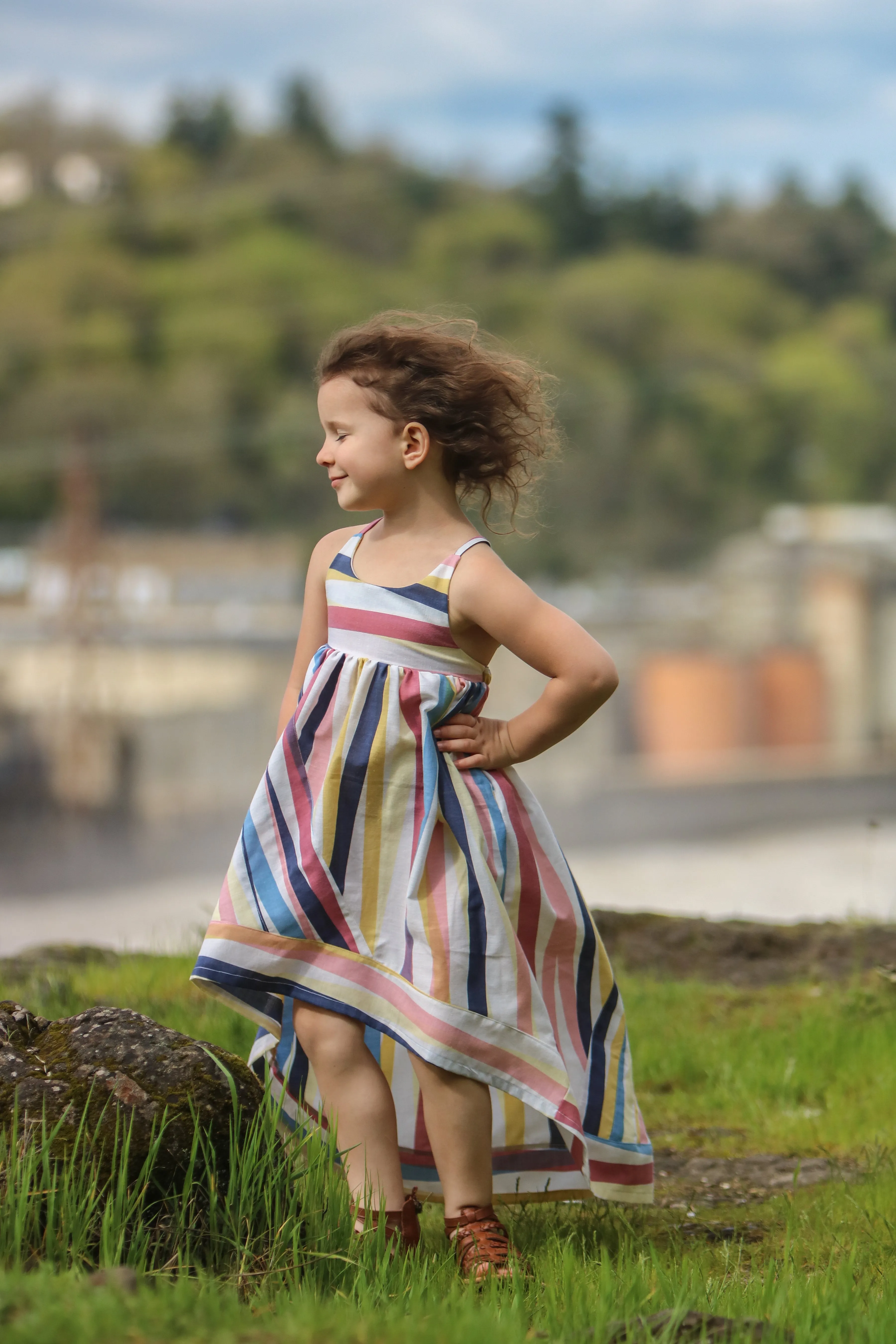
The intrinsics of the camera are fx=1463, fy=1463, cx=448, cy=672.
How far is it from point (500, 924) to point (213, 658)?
48312mm

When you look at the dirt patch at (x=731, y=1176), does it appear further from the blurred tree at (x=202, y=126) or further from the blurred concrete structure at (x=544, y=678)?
the blurred tree at (x=202, y=126)

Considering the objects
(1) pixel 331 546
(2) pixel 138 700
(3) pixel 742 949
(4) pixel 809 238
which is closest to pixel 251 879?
(1) pixel 331 546

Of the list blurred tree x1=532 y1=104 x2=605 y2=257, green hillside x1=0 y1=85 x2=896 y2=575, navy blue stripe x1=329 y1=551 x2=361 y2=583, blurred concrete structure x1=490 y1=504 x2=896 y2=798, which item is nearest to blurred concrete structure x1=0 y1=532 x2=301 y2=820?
green hillside x1=0 y1=85 x2=896 y2=575

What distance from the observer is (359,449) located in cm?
231

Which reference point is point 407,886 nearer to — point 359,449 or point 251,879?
point 251,879

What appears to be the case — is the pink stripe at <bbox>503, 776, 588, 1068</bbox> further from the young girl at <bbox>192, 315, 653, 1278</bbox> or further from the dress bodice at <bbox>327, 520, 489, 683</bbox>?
the dress bodice at <bbox>327, 520, 489, 683</bbox>

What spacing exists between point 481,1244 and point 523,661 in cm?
85

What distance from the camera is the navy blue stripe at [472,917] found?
216cm

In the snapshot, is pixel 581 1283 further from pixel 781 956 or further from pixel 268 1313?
pixel 781 956

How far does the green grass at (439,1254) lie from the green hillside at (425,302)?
54.3 metres

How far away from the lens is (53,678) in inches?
2037

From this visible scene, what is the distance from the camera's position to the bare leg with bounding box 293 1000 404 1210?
2201mm

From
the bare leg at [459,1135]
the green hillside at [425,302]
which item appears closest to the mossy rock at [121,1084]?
the bare leg at [459,1135]

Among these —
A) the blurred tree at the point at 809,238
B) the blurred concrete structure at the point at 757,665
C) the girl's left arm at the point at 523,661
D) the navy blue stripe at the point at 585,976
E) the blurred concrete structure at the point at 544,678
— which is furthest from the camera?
the blurred tree at the point at 809,238
